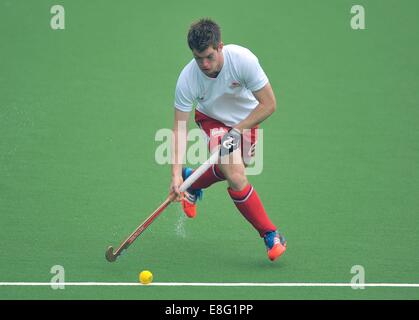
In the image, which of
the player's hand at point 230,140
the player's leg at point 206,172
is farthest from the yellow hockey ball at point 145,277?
the player's hand at point 230,140

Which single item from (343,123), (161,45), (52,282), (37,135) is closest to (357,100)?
(343,123)

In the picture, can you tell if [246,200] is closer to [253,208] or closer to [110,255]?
[253,208]

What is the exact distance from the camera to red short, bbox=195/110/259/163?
5582 millimetres

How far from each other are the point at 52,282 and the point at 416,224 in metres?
2.47

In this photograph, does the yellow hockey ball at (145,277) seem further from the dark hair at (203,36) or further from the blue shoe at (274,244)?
the dark hair at (203,36)

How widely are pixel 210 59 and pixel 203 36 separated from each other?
173 millimetres

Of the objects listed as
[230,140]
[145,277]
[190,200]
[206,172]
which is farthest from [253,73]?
[145,277]

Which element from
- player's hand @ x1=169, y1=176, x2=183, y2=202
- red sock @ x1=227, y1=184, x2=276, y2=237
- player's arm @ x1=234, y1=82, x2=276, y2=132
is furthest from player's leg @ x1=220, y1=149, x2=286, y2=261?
player's hand @ x1=169, y1=176, x2=183, y2=202

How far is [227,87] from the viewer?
538 cm

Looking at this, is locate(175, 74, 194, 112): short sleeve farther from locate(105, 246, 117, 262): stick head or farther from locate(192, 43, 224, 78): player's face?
locate(105, 246, 117, 262): stick head

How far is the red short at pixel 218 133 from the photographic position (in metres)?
5.58

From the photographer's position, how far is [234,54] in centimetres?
525
